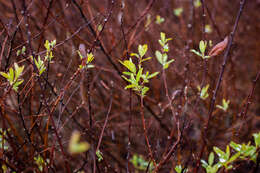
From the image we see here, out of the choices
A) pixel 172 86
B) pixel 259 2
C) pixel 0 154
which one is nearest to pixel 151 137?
pixel 0 154

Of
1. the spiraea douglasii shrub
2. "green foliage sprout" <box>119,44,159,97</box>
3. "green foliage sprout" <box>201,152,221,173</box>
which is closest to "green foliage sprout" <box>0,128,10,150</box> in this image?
the spiraea douglasii shrub

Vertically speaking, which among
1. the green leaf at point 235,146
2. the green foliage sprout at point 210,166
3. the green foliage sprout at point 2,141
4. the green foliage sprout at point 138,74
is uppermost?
the green foliage sprout at point 138,74

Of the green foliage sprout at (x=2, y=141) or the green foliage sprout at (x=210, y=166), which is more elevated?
the green foliage sprout at (x=2, y=141)

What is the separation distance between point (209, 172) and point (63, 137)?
100 centimetres

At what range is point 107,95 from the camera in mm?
2418

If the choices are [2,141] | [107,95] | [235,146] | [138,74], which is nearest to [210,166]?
[235,146]

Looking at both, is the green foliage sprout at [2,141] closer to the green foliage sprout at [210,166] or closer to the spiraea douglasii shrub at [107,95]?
the spiraea douglasii shrub at [107,95]

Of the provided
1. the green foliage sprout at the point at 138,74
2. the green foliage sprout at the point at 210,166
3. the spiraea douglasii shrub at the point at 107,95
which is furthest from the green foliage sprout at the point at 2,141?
the green foliage sprout at the point at 210,166

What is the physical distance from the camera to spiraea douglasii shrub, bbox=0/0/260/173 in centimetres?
112

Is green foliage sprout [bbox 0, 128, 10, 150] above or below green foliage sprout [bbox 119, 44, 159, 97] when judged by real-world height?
below

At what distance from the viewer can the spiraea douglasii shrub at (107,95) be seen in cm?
112

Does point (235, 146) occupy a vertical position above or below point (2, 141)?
below

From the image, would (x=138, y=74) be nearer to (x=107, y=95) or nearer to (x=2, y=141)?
(x=2, y=141)

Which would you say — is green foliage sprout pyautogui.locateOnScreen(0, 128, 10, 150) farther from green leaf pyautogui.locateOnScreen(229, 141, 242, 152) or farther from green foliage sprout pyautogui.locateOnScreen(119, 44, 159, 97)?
green leaf pyautogui.locateOnScreen(229, 141, 242, 152)
